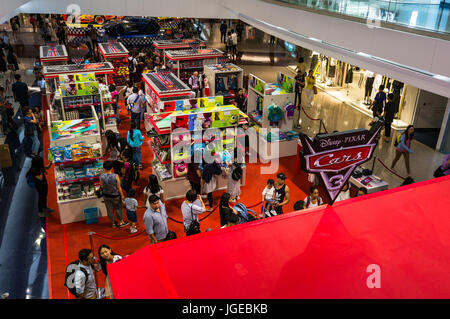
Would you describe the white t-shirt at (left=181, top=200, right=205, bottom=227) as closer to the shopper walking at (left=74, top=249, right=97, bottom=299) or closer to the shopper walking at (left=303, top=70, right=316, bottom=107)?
the shopper walking at (left=74, top=249, right=97, bottom=299)

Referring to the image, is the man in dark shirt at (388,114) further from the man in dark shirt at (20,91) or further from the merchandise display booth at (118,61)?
the man in dark shirt at (20,91)

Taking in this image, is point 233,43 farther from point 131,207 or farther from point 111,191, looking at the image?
point 131,207

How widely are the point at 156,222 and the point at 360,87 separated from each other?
13.2 metres

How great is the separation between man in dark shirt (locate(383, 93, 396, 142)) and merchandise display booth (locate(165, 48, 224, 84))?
638 centimetres

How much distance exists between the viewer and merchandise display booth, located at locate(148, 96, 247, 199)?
28.7 ft

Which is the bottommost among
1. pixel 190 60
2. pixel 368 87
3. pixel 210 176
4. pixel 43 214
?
pixel 43 214

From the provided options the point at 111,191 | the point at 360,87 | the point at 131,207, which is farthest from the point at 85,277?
the point at 360,87

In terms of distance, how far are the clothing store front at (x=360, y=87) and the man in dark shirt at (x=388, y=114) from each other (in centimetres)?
66

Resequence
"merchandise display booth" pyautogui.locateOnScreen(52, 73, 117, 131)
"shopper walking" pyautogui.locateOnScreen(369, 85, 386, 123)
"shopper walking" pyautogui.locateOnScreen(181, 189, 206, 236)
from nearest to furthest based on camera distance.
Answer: "shopper walking" pyautogui.locateOnScreen(181, 189, 206, 236)
"merchandise display booth" pyautogui.locateOnScreen(52, 73, 117, 131)
"shopper walking" pyautogui.locateOnScreen(369, 85, 386, 123)

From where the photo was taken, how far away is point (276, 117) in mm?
11008

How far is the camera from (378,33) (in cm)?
750

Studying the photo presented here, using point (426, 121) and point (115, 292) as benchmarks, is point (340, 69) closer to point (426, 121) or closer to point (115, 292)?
point (426, 121)

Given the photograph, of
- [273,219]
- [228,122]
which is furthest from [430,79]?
[273,219]

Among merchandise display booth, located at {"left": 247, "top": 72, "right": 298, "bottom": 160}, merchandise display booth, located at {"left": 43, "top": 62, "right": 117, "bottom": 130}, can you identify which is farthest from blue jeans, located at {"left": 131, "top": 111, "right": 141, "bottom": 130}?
merchandise display booth, located at {"left": 247, "top": 72, "right": 298, "bottom": 160}
